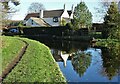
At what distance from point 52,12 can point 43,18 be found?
272cm

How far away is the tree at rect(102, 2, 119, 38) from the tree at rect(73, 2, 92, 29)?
39.1 ft

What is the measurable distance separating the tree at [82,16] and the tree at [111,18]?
11.9m

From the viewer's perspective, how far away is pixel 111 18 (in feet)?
107

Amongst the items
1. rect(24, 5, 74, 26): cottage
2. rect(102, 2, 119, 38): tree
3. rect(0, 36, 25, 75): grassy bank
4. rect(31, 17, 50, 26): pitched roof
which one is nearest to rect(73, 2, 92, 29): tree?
rect(102, 2, 119, 38): tree

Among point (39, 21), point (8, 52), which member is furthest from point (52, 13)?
point (8, 52)

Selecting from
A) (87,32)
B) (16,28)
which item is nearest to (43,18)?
(16,28)

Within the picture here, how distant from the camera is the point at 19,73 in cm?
1001

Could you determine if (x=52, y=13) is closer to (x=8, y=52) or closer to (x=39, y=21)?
(x=39, y=21)

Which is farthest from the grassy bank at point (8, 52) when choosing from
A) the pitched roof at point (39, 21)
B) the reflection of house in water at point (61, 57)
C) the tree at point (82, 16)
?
the pitched roof at point (39, 21)

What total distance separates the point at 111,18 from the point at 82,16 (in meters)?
15.3

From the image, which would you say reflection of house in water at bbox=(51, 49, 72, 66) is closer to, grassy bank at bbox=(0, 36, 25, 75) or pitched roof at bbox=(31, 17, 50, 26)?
grassy bank at bbox=(0, 36, 25, 75)

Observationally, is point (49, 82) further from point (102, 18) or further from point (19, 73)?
point (102, 18)

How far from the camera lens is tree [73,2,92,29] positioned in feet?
153

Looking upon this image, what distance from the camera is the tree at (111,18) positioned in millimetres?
32072
